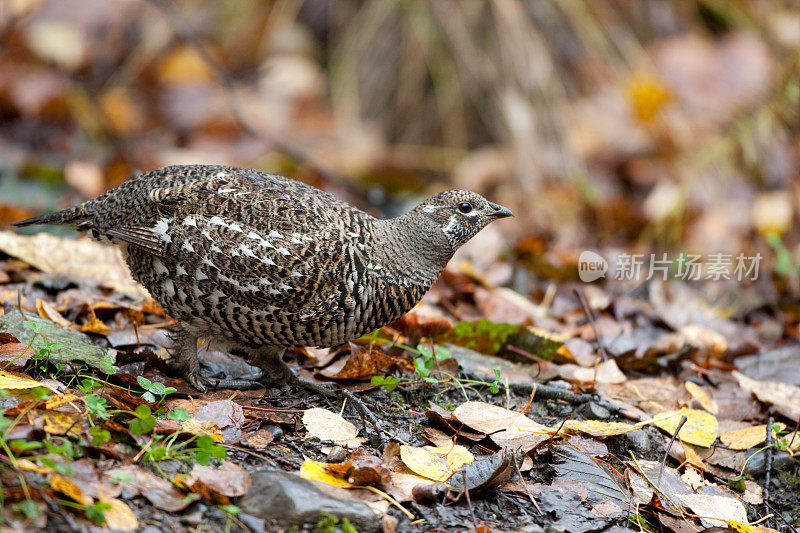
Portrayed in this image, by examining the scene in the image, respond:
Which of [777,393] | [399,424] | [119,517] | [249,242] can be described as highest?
[249,242]

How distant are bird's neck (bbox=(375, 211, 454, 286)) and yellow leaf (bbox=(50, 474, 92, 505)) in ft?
6.11

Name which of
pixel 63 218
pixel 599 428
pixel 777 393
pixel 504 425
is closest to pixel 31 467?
pixel 63 218

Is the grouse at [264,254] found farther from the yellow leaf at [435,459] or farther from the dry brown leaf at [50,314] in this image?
the yellow leaf at [435,459]

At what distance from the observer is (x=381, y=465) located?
10.9 feet

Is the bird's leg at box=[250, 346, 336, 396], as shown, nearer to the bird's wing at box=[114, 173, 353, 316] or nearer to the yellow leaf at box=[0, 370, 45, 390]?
the bird's wing at box=[114, 173, 353, 316]

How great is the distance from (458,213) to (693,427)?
1686 mm

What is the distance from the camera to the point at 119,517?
8.72 feet

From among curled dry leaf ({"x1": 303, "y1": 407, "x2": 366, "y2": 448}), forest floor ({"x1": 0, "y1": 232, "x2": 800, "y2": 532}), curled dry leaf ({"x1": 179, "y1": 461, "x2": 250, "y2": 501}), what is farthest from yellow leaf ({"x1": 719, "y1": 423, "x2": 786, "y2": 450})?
curled dry leaf ({"x1": 179, "y1": 461, "x2": 250, "y2": 501})

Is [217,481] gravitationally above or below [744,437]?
above

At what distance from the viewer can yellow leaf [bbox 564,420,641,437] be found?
3.82 metres

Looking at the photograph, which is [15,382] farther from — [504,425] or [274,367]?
[504,425]

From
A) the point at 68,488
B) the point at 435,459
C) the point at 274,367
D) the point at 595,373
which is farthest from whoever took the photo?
the point at 595,373

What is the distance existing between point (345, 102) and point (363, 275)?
6.02 metres

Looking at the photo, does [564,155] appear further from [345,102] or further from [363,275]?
[363,275]
